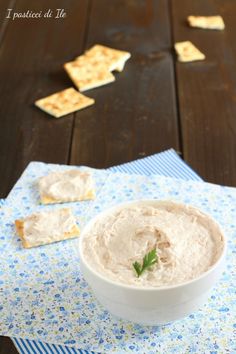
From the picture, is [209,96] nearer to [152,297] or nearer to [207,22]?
[207,22]

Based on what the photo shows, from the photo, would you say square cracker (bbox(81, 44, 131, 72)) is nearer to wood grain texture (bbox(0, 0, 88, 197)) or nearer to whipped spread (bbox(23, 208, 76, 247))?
wood grain texture (bbox(0, 0, 88, 197))

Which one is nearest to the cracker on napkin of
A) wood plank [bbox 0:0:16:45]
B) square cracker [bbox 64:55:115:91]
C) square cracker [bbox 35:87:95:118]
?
square cracker [bbox 35:87:95:118]

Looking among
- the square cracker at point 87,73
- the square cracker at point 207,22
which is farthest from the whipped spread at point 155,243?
the square cracker at point 207,22

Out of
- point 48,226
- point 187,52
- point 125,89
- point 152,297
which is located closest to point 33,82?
point 125,89

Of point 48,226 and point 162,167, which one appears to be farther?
point 162,167

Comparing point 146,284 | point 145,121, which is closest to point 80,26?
point 145,121
